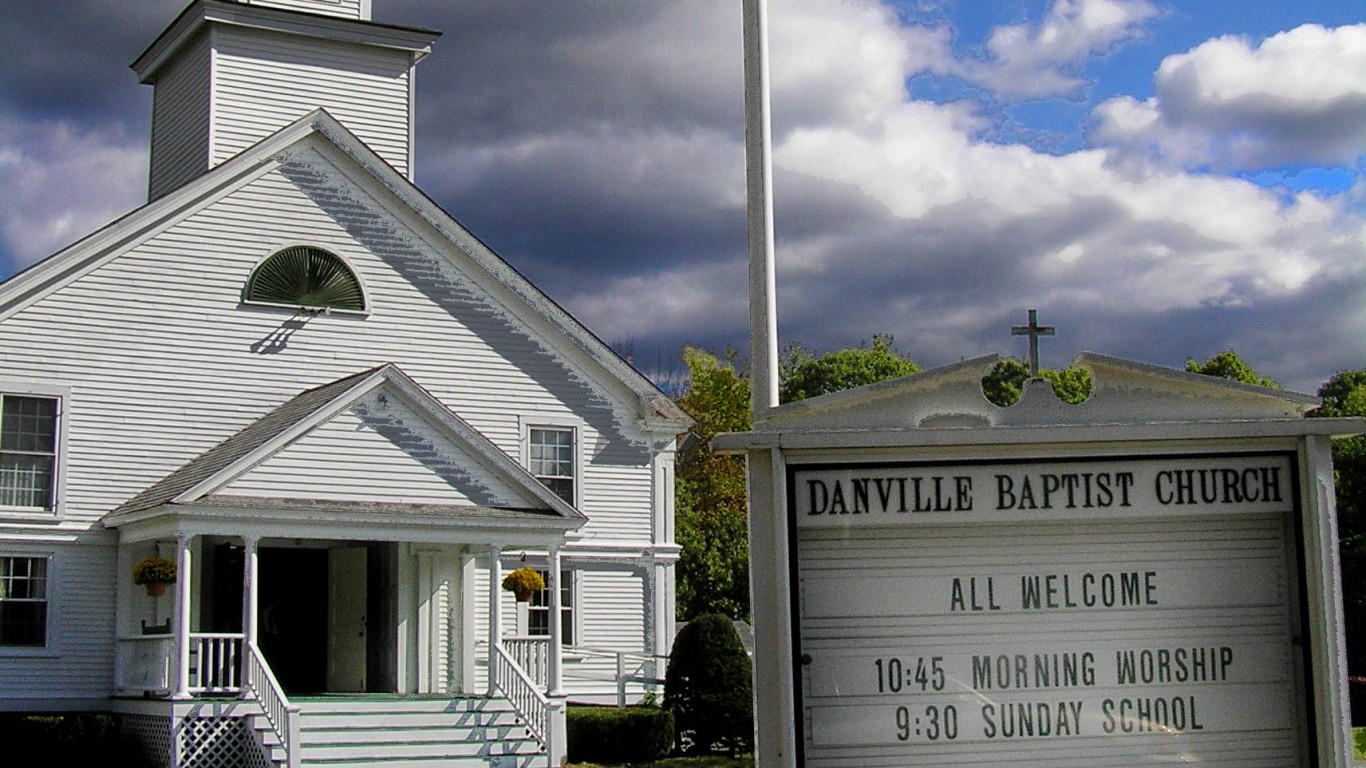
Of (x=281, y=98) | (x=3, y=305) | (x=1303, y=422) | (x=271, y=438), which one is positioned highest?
(x=281, y=98)

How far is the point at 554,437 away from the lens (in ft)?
83.5

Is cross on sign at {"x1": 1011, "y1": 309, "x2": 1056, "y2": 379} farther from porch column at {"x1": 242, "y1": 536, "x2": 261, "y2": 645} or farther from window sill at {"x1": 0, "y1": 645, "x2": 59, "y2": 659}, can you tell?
window sill at {"x1": 0, "y1": 645, "x2": 59, "y2": 659}

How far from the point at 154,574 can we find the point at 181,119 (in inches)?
390

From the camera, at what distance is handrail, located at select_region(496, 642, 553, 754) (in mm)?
20344

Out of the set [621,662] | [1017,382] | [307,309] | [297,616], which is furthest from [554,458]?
[1017,382]

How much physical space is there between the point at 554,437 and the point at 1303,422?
2028cm

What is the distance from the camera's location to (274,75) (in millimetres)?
26531

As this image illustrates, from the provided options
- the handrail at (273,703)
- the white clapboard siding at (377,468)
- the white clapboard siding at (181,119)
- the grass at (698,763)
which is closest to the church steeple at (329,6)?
the white clapboard siding at (181,119)

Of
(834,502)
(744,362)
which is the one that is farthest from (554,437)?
(744,362)

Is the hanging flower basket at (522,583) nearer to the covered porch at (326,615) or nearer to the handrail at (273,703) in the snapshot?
the covered porch at (326,615)

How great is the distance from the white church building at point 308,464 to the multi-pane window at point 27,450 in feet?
0.10

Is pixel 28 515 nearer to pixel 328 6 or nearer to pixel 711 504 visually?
pixel 328 6

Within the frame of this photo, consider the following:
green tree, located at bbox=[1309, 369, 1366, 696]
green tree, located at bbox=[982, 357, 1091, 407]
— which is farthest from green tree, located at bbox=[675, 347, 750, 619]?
green tree, located at bbox=[1309, 369, 1366, 696]

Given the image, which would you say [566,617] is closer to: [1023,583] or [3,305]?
[3,305]
